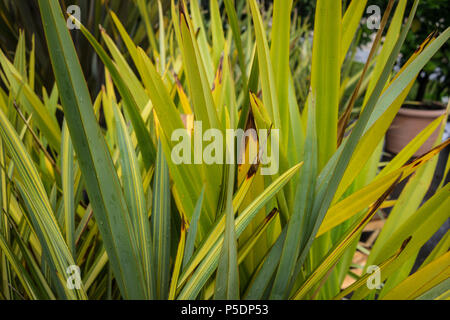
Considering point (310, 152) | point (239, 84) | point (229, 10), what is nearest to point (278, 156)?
point (310, 152)

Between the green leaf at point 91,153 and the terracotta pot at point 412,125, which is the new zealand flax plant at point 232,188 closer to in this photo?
the green leaf at point 91,153

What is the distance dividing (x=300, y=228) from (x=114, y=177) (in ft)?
0.43

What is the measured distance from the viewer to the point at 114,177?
0.24m

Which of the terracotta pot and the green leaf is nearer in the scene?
the green leaf

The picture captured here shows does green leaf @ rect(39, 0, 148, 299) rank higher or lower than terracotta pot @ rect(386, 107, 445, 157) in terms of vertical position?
higher

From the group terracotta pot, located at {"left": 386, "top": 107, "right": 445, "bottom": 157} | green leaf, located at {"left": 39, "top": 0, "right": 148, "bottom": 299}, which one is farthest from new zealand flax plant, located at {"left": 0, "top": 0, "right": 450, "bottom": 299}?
terracotta pot, located at {"left": 386, "top": 107, "right": 445, "bottom": 157}

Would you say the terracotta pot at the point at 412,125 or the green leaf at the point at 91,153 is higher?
the green leaf at the point at 91,153

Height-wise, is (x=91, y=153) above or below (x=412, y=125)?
above

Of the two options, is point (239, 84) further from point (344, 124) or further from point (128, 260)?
point (128, 260)

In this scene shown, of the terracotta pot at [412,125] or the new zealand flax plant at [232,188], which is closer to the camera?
the new zealand flax plant at [232,188]

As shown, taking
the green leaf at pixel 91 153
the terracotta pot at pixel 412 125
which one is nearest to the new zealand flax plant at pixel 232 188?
the green leaf at pixel 91 153

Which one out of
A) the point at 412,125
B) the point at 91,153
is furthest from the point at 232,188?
the point at 412,125

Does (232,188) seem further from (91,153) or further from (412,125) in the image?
(412,125)

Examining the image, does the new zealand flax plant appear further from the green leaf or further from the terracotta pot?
the terracotta pot
